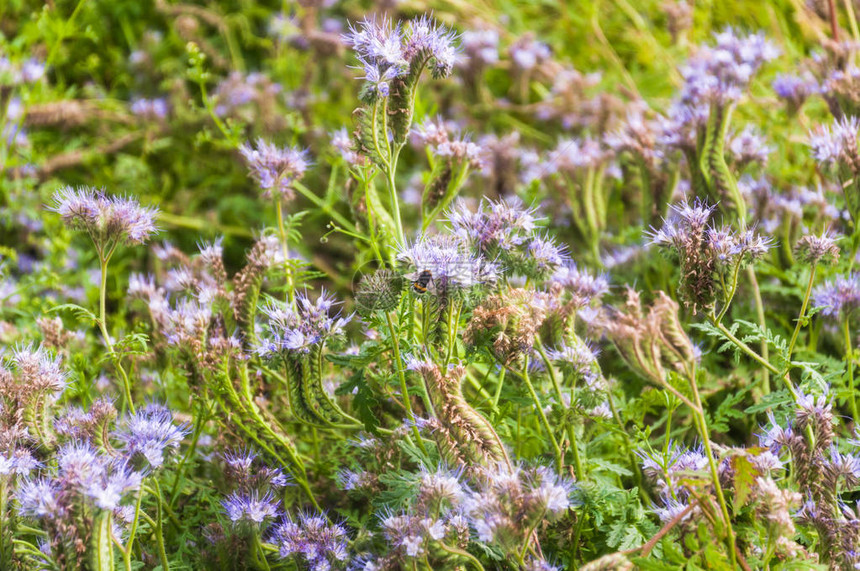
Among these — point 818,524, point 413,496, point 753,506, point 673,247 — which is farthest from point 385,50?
point 818,524

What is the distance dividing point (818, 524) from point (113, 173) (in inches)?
105

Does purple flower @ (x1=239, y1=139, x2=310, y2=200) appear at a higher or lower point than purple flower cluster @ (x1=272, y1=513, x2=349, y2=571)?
higher

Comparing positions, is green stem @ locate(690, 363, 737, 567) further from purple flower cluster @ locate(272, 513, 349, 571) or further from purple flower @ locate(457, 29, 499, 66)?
purple flower @ locate(457, 29, 499, 66)

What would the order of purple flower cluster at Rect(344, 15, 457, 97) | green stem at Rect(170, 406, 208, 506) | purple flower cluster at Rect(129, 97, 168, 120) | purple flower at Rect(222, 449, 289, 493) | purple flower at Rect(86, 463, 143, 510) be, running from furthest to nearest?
purple flower cluster at Rect(129, 97, 168, 120) → green stem at Rect(170, 406, 208, 506) → purple flower at Rect(222, 449, 289, 493) → purple flower cluster at Rect(344, 15, 457, 97) → purple flower at Rect(86, 463, 143, 510)

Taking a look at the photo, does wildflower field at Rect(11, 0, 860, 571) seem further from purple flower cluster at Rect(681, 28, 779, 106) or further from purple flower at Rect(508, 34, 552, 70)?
purple flower at Rect(508, 34, 552, 70)

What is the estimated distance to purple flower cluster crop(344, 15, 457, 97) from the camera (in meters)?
1.48

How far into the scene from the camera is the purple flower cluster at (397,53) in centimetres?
148

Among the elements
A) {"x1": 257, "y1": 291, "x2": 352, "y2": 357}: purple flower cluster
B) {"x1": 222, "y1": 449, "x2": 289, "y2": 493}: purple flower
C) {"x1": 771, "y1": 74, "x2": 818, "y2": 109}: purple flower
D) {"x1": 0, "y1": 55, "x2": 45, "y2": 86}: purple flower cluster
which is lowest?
{"x1": 222, "y1": 449, "x2": 289, "y2": 493}: purple flower

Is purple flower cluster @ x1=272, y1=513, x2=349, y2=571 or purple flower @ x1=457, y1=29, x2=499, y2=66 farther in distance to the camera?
purple flower @ x1=457, y1=29, x2=499, y2=66

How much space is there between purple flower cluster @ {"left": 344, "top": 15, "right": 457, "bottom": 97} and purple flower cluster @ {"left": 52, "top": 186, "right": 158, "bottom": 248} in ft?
1.65

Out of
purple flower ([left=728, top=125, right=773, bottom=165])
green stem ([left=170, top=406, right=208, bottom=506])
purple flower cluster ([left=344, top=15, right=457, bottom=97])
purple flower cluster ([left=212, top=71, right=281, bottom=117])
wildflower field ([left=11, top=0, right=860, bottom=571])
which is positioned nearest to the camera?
wildflower field ([left=11, top=0, right=860, bottom=571])

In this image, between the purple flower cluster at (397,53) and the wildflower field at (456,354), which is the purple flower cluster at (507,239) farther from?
the purple flower cluster at (397,53)

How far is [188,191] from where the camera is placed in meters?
3.14

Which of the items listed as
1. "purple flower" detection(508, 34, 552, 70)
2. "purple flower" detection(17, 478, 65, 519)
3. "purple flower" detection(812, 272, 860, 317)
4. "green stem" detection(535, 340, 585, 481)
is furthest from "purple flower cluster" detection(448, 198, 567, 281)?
"purple flower" detection(508, 34, 552, 70)
